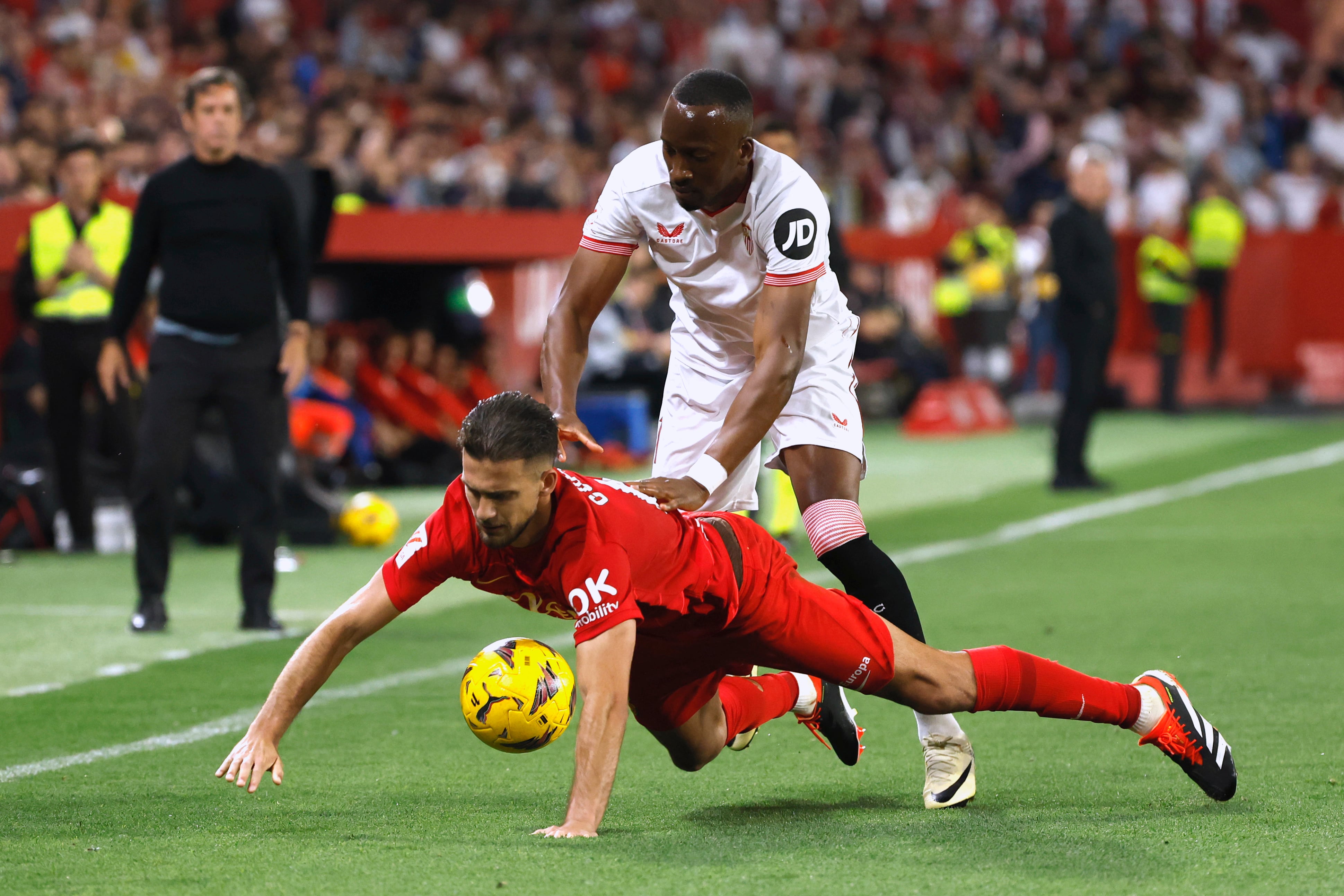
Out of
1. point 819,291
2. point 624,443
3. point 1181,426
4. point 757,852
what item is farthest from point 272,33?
point 757,852

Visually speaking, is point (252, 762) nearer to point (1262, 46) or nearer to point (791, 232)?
point (791, 232)

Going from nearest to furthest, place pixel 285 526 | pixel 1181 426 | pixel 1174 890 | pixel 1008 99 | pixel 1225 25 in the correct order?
pixel 1174 890, pixel 285 526, pixel 1181 426, pixel 1008 99, pixel 1225 25

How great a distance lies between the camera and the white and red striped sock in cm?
511

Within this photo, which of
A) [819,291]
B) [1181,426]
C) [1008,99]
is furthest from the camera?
[1008,99]

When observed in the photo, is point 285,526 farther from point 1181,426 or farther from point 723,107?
point 1181,426

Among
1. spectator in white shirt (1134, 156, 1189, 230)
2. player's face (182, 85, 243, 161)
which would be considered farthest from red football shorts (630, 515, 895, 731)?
spectator in white shirt (1134, 156, 1189, 230)

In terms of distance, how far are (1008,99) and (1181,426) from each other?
28.1 ft

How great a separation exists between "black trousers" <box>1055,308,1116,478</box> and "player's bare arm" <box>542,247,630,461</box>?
8.02 m

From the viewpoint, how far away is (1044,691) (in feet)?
15.3

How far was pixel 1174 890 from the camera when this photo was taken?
12.7 ft

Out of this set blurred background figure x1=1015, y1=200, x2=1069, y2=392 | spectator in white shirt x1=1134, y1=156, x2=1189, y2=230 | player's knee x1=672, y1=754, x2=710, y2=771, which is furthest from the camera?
spectator in white shirt x1=1134, y1=156, x2=1189, y2=230

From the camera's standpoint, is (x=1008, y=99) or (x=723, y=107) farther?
(x=1008, y=99)

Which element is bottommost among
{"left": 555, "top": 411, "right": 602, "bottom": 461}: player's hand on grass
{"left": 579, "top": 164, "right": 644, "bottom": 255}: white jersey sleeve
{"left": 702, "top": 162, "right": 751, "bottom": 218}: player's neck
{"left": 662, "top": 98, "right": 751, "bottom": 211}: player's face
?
{"left": 555, "top": 411, "right": 602, "bottom": 461}: player's hand on grass

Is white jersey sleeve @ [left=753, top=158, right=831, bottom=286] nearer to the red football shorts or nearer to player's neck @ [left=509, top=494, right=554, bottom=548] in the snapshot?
the red football shorts
